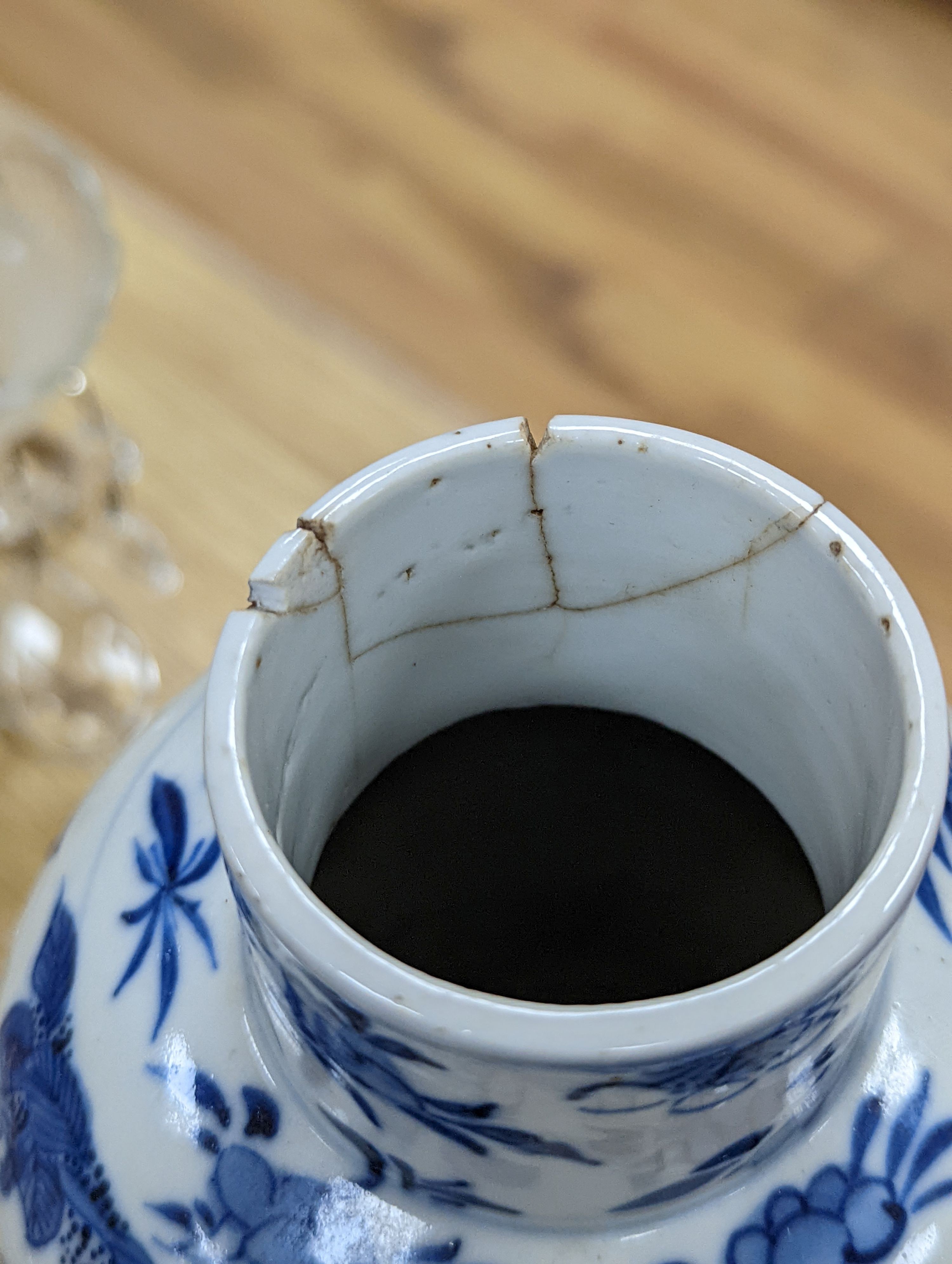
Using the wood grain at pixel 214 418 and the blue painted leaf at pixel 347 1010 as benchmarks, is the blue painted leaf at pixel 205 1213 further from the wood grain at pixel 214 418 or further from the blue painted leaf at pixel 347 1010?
the wood grain at pixel 214 418

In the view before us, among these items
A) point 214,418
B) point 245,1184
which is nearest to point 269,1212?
point 245,1184

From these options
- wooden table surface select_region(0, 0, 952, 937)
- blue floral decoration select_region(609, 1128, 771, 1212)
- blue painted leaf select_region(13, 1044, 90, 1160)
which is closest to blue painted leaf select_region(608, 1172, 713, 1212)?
blue floral decoration select_region(609, 1128, 771, 1212)

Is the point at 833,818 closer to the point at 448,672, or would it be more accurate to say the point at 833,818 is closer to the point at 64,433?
the point at 448,672

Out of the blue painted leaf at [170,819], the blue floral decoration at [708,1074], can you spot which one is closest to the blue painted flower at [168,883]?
the blue painted leaf at [170,819]

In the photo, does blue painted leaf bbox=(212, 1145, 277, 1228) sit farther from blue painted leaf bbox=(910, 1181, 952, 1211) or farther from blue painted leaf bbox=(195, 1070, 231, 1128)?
blue painted leaf bbox=(910, 1181, 952, 1211)

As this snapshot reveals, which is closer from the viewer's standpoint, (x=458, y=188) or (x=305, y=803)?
(x=305, y=803)

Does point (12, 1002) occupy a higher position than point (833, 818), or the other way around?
point (833, 818)

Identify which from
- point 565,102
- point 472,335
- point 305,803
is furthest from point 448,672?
point 565,102
